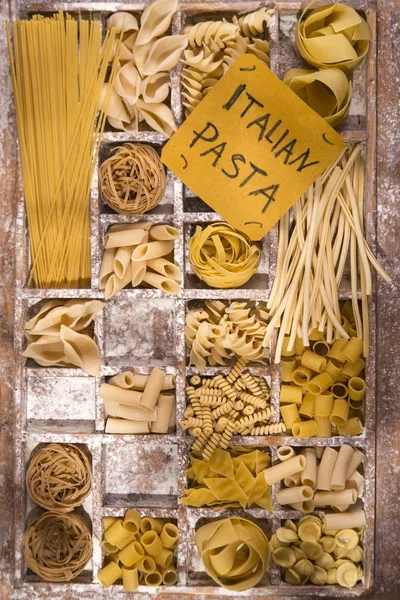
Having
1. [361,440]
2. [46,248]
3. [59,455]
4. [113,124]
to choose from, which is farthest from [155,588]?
[113,124]

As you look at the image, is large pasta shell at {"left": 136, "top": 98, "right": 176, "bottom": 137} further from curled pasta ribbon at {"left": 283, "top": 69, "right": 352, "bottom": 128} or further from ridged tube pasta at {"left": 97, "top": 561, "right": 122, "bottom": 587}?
ridged tube pasta at {"left": 97, "top": 561, "right": 122, "bottom": 587}

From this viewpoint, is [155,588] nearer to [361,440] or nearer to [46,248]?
[361,440]

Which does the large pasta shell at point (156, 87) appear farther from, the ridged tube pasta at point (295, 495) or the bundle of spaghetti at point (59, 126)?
the ridged tube pasta at point (295, 495)

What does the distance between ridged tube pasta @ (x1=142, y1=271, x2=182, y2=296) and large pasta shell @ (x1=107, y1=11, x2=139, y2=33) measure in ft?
2.56

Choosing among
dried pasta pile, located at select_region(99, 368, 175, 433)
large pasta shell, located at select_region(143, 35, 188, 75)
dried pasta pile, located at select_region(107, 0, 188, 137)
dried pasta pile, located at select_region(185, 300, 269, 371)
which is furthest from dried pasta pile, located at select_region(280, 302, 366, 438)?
large pasta shell, located at select_region(143, 35, 188, 75)

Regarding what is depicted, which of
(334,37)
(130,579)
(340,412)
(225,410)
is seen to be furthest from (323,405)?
(334,37)

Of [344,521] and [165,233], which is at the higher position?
[165,233]

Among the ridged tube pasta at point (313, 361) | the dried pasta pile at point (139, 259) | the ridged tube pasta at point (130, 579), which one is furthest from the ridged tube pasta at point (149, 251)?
the ridged tube pasta at point (130, 579)

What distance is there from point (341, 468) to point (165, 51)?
145 cm

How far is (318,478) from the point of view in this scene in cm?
185

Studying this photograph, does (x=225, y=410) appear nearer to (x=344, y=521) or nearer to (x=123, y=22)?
(x=344, y=521)

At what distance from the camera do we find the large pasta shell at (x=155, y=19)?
69.8 inches

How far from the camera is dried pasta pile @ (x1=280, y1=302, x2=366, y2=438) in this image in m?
1.82

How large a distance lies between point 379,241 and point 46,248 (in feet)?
3.61
